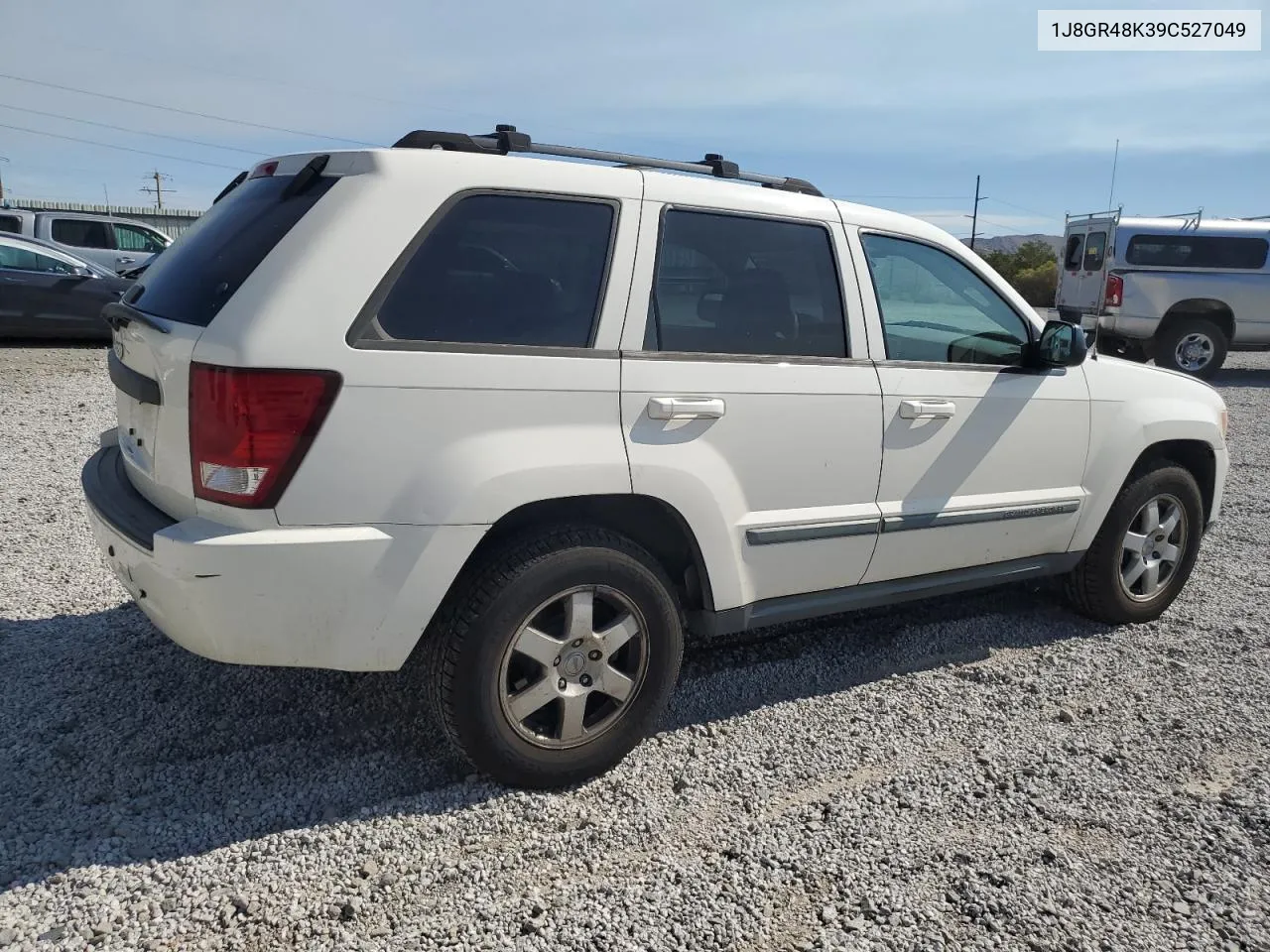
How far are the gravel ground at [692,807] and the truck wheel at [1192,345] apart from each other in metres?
11.3

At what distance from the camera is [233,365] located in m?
2.40

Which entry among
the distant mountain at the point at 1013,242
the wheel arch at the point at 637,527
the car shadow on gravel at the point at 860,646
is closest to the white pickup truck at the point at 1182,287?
the car shadow on gravel at the point at 860,646

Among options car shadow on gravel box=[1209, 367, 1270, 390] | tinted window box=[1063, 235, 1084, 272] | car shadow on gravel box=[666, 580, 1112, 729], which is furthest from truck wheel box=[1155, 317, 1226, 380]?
car shadow on gravel box=[666, 580, 1112, 729]

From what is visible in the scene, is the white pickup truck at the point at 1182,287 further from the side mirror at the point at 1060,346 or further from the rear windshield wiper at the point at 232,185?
the rear windshield wiper at the point at 232,185

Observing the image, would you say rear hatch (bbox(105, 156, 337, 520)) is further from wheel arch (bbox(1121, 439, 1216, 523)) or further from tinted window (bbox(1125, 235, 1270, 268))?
tinted window (bbox(1125, 235, 1270, 268))

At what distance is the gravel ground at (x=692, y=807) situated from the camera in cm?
239

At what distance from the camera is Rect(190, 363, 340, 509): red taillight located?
7.88ft

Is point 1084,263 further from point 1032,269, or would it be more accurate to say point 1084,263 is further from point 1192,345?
point 1032,269

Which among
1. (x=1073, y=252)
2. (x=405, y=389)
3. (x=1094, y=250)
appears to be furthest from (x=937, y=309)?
(x=1073, y=252)

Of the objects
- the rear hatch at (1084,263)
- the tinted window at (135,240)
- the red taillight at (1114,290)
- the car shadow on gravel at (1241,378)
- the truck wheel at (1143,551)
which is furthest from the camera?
the tinted window at (135,240)

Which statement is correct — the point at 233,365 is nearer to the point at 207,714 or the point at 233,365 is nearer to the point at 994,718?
the point at 207,714

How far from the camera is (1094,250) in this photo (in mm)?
14289

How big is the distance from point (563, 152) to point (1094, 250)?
43.9ft

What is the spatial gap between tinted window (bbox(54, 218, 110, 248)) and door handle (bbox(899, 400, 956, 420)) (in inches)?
618
